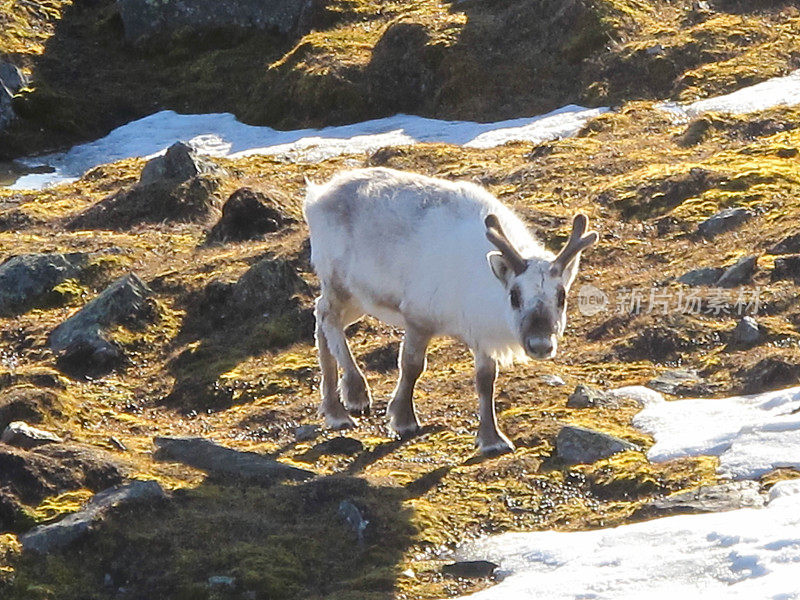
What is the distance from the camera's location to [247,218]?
24422 millimetres

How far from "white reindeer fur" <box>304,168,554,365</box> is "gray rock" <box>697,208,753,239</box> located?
319 inches

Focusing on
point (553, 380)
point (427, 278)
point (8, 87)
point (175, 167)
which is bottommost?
point (553, 380)

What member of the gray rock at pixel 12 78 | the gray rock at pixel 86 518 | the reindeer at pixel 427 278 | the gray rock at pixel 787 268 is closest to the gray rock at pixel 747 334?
the gray rock at pixel 787 268

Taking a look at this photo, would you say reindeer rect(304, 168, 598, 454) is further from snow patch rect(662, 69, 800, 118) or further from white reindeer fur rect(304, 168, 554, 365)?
snow patch rect(662, 69, 800, 118)

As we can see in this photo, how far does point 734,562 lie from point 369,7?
3212cm

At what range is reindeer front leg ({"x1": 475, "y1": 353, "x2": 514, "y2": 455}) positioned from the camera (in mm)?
14109

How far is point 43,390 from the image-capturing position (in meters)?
15.6

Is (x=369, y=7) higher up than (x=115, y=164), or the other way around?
(x=369, y=7)

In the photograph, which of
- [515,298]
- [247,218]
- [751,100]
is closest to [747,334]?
[515,298]

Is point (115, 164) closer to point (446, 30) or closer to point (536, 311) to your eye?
point (446, 30)

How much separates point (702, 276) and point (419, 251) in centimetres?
658

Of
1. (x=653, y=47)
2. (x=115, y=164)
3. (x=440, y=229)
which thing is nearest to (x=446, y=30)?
(x=653, y=47)

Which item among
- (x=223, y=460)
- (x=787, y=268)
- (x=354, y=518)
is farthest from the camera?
(x=787, y=268)

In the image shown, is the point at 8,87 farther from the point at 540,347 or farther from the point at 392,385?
the point at 540,347
